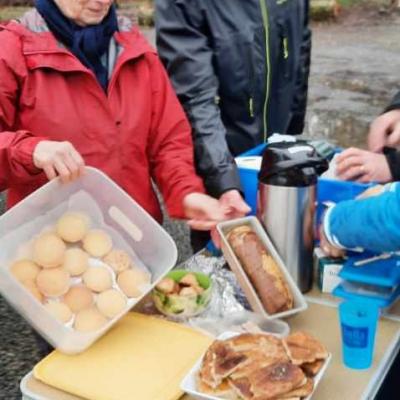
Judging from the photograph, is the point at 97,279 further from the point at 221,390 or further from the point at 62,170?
the point at 221,390

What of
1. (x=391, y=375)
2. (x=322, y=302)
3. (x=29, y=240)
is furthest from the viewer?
(x=391, y=375)

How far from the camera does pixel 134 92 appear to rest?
2.07 m

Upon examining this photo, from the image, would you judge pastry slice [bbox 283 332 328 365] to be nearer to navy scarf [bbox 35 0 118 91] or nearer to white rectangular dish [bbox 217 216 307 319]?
white rectangular dish [bbox 217 216 307 319]

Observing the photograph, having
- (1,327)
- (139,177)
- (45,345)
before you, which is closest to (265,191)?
(139,177)

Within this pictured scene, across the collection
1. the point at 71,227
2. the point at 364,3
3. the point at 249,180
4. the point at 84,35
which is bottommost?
the point at 364,3

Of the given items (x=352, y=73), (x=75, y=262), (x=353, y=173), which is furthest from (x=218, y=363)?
(x=352, y=73)

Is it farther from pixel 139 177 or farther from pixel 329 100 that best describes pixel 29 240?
pixel 329 100

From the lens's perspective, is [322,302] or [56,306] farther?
[322,302]

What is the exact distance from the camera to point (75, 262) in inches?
65.6

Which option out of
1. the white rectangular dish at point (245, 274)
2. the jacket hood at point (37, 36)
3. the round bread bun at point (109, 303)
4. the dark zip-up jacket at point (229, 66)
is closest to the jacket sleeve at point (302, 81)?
the dark zip-up jacket at point (229, 66)

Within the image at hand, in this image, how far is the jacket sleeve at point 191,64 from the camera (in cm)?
223

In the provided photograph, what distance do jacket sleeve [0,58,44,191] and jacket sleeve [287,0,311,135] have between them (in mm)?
1161

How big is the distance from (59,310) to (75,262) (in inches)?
4.8

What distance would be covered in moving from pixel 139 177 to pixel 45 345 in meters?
0.52
